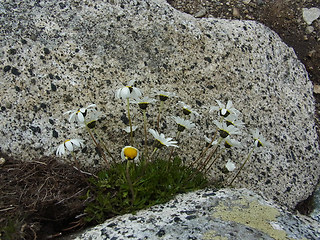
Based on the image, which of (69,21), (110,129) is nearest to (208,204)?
(110,129)

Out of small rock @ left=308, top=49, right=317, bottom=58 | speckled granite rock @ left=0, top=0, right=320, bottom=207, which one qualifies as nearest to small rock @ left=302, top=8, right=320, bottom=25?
small rock @ left=308, top=49, right=317, bottom=58

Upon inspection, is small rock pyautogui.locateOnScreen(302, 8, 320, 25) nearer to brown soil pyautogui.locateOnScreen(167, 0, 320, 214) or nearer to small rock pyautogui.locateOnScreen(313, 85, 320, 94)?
brown soil pyautogui.locateOnScreen(167, 0, 320, 214)

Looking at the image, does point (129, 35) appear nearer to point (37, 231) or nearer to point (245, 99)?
point (245, 99)

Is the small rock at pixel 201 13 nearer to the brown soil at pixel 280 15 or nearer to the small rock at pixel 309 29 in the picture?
the brown soil at pixel 280 15

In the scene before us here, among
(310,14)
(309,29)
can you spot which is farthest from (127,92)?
(310,14)

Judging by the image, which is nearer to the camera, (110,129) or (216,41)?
(110,129)

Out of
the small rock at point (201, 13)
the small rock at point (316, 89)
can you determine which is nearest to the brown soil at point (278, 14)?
the small rock at point (201, 13)
